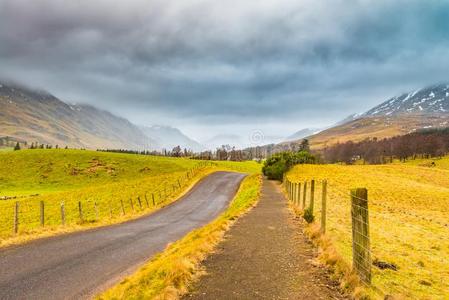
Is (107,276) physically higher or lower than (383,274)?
lower

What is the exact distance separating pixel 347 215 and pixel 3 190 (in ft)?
283

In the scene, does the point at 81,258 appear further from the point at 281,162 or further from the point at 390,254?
the point at 281,162

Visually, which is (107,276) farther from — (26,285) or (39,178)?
(39,178)

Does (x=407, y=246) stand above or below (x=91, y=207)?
above

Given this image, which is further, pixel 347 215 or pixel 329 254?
pixel 347 215

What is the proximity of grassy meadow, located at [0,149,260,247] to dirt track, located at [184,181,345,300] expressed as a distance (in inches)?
580

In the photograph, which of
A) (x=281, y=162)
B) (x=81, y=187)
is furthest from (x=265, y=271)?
(x=81, y=187)

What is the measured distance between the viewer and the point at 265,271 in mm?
13242

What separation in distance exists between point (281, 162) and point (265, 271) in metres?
76.6

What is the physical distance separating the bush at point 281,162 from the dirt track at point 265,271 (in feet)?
221

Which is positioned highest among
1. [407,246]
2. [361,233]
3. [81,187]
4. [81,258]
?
[361,233]

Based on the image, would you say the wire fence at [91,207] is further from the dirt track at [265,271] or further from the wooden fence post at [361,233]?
the wooden fence post at [361,233]

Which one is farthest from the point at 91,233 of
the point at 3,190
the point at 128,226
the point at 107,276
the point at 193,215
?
the point at 3,190

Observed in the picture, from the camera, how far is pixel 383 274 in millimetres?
13531
